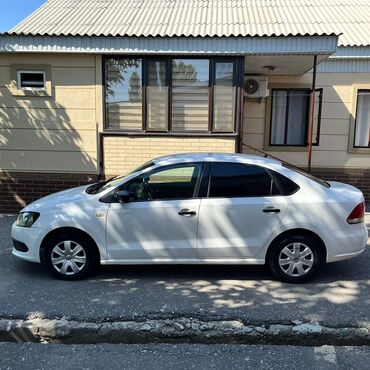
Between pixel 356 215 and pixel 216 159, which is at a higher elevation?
pixel 216 159

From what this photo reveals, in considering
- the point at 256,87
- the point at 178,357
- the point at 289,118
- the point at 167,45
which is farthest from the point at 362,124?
the point at 178,357

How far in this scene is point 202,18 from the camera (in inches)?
373

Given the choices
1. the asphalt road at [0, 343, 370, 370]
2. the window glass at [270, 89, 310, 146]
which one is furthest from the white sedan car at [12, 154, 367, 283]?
the window glass at [270, 89, 310, 146]

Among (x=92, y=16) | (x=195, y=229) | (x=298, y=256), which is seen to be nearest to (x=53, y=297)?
(x=195, y=229)

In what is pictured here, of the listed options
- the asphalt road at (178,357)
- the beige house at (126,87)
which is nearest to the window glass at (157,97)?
the beige house at (126,87)

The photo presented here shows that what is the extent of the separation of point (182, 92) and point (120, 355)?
5.77 metres

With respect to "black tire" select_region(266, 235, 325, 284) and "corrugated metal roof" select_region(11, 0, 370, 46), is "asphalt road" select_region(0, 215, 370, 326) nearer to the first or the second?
"black tire" select_region(266, 235, 325, 284)

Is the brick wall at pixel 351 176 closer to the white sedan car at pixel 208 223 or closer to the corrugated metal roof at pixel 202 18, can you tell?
the corrugated metal roof at pixel 202 18

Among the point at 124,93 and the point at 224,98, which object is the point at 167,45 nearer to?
the point at 124,93

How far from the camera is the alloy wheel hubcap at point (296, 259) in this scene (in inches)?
191

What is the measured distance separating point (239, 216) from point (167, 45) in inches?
171

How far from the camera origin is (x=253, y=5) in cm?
1102

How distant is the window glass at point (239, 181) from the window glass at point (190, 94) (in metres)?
3.43

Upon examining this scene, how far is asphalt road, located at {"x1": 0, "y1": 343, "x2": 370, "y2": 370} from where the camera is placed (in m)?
3.34
